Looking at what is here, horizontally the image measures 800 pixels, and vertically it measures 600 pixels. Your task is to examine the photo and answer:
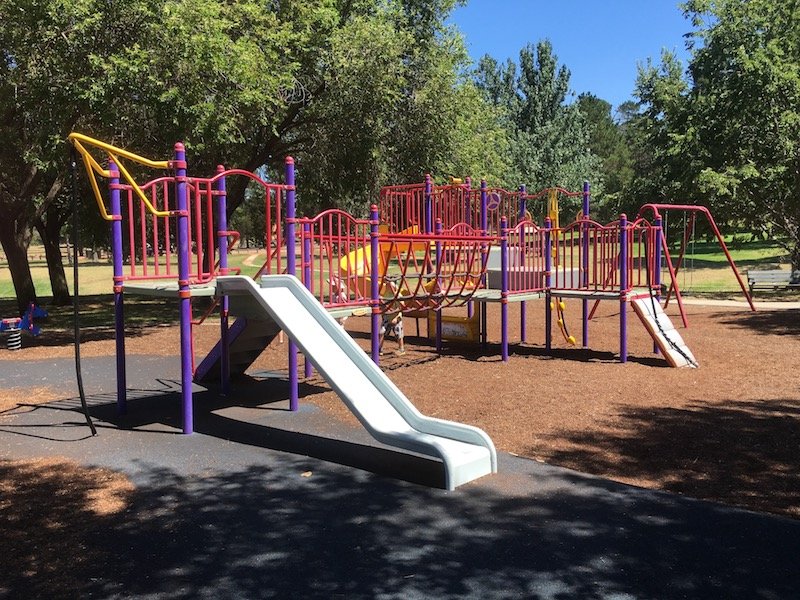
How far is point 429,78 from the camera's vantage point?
18.3 meters

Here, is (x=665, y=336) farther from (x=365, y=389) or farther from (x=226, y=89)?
(x=226, y=89)

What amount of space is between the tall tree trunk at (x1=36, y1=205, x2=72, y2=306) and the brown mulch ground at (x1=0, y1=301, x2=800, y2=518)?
10136 mm

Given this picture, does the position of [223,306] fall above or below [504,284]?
below

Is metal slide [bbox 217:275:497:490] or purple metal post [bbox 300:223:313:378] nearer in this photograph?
metal slide [bbox 217:275:497:490]

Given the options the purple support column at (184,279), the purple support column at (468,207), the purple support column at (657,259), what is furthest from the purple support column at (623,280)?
the purple support column at (184,279)

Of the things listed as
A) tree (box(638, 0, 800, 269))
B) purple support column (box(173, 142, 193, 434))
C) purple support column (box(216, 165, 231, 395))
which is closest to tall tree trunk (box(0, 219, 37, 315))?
purple support column (box(216, 165, 231, 395))

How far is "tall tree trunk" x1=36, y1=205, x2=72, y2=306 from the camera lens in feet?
73.7

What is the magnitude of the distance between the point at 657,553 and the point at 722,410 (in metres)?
3.81

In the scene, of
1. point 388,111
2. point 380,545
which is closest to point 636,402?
point 380,545

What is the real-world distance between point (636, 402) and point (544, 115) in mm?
41437

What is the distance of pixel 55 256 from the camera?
2272 cm

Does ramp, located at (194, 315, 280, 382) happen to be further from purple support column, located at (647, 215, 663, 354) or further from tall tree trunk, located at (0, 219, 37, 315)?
tall tree trunk, located at (0, 219, 37, 315)

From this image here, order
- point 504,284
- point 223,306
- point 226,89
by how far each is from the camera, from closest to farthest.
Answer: point 223,306 → point 504,284 → point 226,89

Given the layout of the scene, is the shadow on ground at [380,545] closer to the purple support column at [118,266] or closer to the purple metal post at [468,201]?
the purple support column at [118,266]
